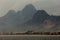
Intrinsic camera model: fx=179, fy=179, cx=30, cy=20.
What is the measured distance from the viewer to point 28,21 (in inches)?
95.7

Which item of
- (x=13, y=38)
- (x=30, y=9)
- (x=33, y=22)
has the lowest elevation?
(x=13, y=38)

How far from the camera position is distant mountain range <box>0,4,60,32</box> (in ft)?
7.88

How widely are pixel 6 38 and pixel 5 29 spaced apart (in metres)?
0.13

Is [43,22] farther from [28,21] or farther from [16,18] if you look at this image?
[16,18]

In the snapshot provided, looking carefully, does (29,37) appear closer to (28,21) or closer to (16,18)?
(28,21)

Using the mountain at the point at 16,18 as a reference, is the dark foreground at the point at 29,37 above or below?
below

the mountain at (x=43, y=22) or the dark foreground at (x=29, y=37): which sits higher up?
the mountain at (x=43, y=22)

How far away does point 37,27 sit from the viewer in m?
2.40

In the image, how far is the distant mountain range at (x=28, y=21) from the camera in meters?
2.40

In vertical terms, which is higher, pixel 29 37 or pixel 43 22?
pixel 43 22

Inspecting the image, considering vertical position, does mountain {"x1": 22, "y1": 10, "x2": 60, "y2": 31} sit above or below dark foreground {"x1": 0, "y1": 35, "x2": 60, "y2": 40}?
above

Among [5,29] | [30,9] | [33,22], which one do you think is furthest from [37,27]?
[5,29]

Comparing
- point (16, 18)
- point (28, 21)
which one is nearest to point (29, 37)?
point (28, 21)

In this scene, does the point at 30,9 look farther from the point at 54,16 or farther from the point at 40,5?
the point at 54,16
